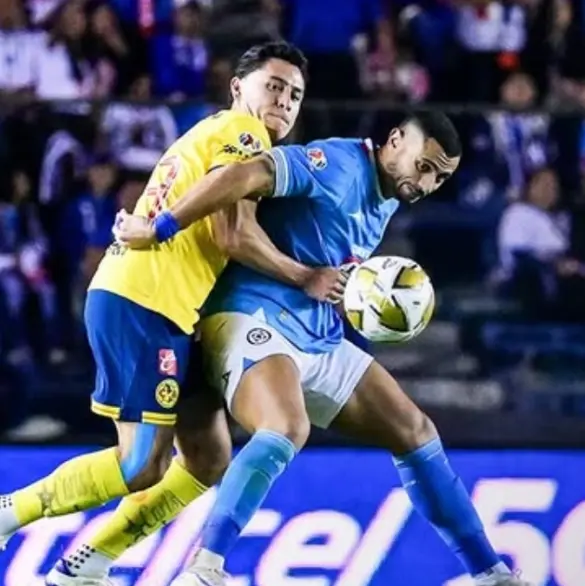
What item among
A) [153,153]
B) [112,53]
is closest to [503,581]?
[153,153]

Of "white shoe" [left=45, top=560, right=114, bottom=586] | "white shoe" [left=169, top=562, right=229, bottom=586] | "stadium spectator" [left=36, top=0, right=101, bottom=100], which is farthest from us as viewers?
"stadium spectator" [left=36, top=0, right=101, bottom=100]

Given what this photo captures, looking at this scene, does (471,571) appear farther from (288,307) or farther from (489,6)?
(489,6)

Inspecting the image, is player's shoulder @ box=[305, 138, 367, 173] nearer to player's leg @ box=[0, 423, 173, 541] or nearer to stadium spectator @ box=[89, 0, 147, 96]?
player's leg @ box=[0, 423, 173, 541]

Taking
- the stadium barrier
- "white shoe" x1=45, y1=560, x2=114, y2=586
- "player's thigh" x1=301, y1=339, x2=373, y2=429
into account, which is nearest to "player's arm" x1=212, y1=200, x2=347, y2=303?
"player's thigh" x1=301, y1=339, x2=373, y2=429

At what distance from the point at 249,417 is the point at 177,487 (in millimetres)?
564

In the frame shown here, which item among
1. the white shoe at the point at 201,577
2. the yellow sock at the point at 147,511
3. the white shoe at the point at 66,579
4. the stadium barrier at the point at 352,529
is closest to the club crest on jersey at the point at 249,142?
the yellow sock at the point at 147,511

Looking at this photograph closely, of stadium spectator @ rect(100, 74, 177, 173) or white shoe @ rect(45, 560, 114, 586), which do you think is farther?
stadium spectator @ rect(100, 74, 177, 173)

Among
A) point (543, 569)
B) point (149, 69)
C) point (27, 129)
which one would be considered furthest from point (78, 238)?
point (543, 569)

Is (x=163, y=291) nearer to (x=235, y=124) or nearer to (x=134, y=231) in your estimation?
(x=134, y=231)

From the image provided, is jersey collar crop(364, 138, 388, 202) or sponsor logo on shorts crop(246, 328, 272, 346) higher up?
jersey collar crop(364, 138, 388, 202)

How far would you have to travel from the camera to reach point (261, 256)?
205 inches

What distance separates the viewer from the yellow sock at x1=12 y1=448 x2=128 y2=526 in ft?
17.5

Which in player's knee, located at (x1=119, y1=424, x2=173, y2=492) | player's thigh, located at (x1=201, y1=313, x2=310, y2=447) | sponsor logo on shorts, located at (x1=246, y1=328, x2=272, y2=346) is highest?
sponsor logo on shorts, located at (x1=246, y1=328, x2=272, y2=346)

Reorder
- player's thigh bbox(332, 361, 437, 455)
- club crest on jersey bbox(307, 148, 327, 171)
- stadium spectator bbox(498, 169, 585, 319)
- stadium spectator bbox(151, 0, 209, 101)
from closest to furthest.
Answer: club crest on jersey bbox(307, 148, 327, 171), player's thigh bbox(332, 361, 437, 455), stadium spectator bbox(498, 169, 585, 319), stadium spectator bbox(151, 0, 209, 101)
